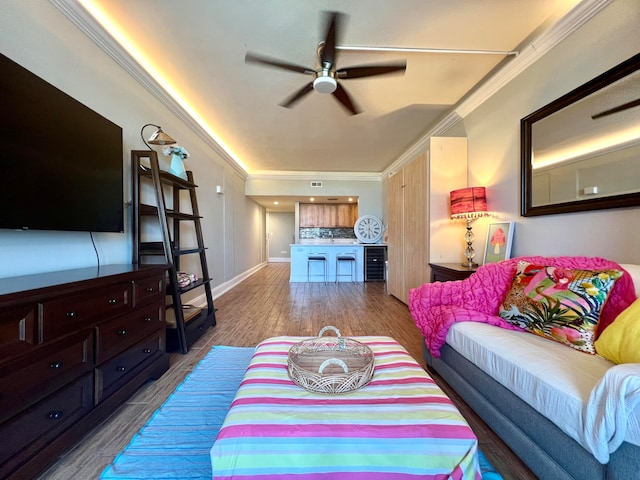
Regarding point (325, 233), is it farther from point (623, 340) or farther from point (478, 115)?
point (623, 340)

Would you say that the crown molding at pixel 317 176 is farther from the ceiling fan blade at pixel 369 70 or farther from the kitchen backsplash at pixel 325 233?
the ceiling fan blade at pixel 369 70

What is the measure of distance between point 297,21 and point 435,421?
2508mm

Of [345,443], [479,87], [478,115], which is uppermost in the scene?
[479,87]

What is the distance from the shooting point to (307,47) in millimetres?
2092

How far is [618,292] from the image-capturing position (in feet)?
4.01

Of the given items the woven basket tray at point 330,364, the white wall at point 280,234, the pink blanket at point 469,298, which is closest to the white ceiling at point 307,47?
the pink blanket at point 469,298

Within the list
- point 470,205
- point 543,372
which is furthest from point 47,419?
point 470,205

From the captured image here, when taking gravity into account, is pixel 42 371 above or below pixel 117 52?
below

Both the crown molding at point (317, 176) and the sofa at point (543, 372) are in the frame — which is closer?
the sofa at point (543, 372)

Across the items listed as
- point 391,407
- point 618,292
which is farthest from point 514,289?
point 391,407

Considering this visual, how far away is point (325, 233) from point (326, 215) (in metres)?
0.59

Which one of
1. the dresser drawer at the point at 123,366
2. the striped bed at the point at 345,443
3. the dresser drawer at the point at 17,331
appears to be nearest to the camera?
the striped bed at the point at 345,443

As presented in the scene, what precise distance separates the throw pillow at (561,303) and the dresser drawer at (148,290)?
7.70 feet

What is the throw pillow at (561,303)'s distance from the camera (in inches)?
47.6
